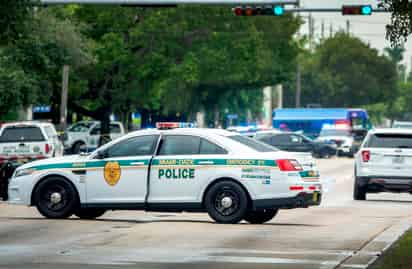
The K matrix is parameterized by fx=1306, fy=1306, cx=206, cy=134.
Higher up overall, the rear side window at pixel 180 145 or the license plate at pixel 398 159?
the rear side window at pixel 180 145

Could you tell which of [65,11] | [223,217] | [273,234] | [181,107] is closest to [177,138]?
[223,217]

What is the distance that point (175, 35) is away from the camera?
7038cm

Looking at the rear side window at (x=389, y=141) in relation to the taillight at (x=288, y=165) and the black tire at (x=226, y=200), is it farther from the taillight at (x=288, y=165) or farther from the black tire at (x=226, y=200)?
the black tire at (x=226, y=200)

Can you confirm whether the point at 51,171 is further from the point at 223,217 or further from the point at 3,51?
the point at 3,51

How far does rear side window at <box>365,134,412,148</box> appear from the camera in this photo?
29828 mm

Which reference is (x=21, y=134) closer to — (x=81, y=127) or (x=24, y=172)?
(x=24, y=172)

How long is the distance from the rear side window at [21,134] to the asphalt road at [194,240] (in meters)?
13.5

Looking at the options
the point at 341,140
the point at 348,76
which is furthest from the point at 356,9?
the point at 348,76

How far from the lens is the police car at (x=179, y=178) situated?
2044 centimetres

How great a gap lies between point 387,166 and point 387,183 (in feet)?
1.27

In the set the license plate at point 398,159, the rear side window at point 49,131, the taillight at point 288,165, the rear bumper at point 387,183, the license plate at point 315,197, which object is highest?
the rear side window at point 49,131

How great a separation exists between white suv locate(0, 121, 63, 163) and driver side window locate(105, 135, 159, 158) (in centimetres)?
1662

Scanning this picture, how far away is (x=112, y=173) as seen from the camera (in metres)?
21.2

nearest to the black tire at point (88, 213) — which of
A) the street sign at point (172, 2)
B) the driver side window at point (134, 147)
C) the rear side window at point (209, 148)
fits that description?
the driver side window at point (134, 147)
